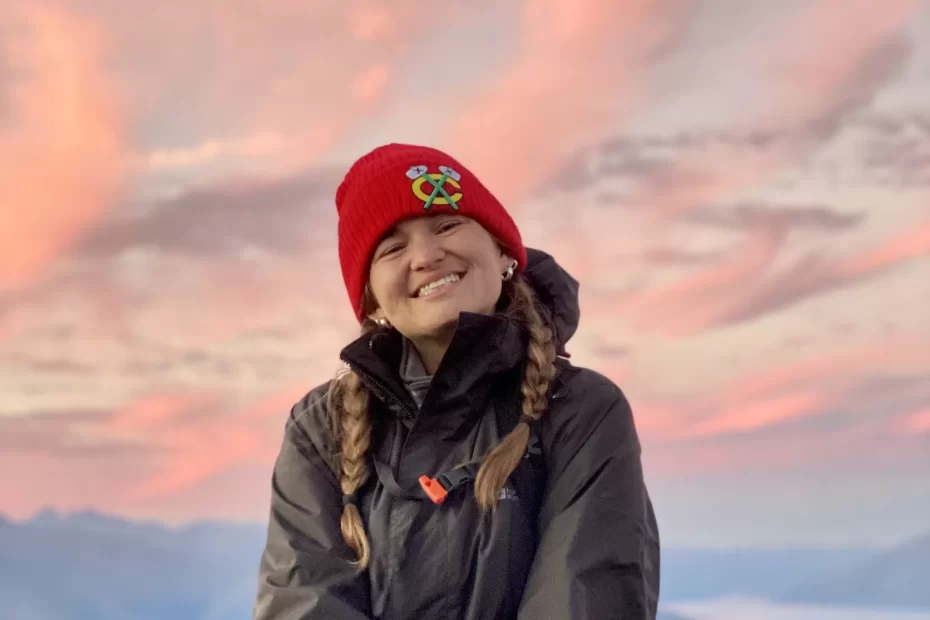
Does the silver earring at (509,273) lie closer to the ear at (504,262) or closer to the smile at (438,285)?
the ear at (504,262)

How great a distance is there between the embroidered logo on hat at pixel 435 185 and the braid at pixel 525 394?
0.16 meters

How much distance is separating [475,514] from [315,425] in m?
0.31

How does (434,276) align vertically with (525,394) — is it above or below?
above

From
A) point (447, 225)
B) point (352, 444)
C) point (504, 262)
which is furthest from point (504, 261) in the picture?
point (352, 444)

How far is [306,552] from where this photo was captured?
1271 millimetres

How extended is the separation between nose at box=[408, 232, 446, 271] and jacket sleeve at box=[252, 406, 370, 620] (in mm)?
300

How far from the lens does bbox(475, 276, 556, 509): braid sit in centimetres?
121

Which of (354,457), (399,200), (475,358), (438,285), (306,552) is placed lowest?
(306,552)

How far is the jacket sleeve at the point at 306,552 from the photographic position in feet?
3.99

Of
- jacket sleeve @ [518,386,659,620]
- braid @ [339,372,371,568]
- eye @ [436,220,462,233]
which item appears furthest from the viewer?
eye @ [436,220,462,233]

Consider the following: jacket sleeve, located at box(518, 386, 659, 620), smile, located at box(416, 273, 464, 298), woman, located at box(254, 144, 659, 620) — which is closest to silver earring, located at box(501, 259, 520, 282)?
woman, located at box(254, 144, 659, 620)

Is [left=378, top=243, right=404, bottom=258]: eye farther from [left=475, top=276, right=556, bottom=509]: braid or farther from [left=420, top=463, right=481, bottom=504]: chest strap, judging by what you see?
[left=420, top=463, right=481, bottom=504]: chest strap

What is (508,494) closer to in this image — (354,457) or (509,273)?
(354,457)

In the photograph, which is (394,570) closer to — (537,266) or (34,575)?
(537,266)
